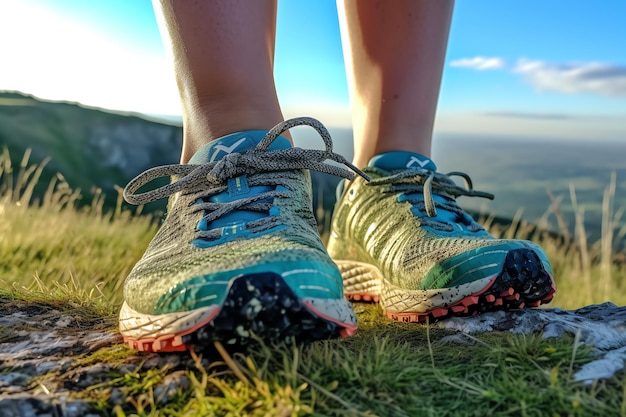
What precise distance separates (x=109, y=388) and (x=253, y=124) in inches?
28.1

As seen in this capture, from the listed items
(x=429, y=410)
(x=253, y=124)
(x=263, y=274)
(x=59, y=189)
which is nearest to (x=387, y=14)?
(x=253, y=124)

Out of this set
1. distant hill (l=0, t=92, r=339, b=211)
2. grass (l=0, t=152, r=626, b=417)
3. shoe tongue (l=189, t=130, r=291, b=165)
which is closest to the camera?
grass (l=0, t=152, r=626, b=417)

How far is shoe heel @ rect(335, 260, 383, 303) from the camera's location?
186 centimetres

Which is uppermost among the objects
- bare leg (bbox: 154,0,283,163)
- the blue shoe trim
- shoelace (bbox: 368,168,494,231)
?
bare leg (bbox: 154,0,283,163)

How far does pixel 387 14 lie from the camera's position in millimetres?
1914

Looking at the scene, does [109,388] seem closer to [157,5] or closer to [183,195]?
[183,195]

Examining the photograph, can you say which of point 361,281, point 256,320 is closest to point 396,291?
point 361,281

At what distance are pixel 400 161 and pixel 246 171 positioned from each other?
25.5 inches

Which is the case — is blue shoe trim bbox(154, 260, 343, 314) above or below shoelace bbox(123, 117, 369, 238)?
below

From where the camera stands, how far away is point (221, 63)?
4.73 ft

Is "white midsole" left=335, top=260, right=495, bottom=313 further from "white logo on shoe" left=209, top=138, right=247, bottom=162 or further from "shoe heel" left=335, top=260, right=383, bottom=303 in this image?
"white logo on shoe" left=209, top=138, right=247, bottom=162

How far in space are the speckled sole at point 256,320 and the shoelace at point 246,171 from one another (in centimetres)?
33

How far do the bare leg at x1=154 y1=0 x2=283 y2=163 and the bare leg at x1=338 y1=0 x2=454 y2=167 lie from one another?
1.65 feet

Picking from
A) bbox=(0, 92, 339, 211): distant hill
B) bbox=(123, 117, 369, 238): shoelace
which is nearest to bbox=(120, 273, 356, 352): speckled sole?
bbox=(123, 117, 369, 238): shoelace
